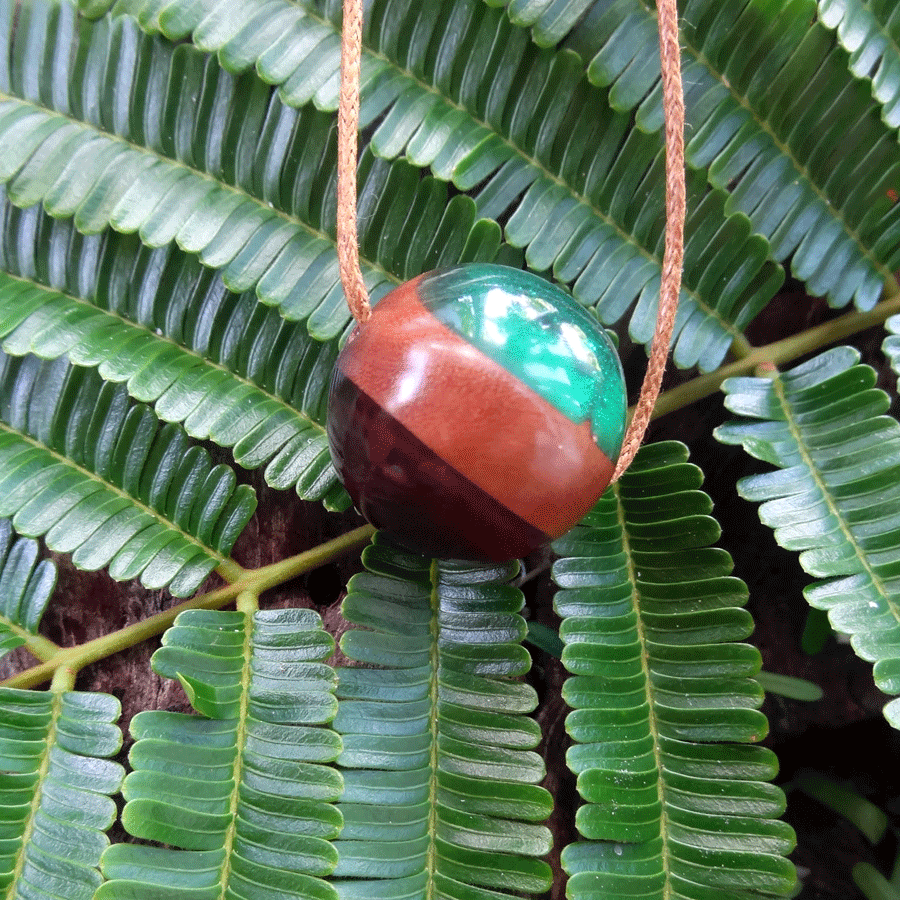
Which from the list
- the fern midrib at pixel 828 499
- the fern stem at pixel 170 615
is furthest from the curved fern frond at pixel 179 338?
the fern midrib at pixel 828 499

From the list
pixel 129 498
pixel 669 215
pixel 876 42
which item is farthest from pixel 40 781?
pixel 876 42

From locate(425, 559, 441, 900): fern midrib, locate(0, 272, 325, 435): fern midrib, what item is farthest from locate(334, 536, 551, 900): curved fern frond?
locate(0, 272, 325, 435): fern midrib

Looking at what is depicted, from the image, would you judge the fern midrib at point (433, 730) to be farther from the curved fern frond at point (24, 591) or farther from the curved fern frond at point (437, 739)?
the curved fern frond at point (24, 591)

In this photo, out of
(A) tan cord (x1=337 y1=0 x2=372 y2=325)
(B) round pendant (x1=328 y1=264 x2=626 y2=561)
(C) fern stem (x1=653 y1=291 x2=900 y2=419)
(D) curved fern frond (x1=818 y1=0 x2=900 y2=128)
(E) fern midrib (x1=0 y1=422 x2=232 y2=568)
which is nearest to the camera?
(B) round pendant (x1=328 y1=264 x2=626 y2=561)

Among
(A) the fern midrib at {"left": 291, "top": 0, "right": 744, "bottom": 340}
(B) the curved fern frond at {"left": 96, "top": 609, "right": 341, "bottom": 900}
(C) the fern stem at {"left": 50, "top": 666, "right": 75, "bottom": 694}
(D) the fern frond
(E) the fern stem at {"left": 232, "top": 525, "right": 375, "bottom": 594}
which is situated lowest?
(B) the curved fern frond at {"left": 96, "top": 609, "right": 341, "bottom": 900}

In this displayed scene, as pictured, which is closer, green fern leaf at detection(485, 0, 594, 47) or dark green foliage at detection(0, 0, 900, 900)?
dark green foliage at detection(0, 0, 900, 900)

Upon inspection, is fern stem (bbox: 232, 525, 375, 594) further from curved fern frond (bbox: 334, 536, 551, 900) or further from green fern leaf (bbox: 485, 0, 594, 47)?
green fern leaf (bbox: 485, 0, 594, 47)

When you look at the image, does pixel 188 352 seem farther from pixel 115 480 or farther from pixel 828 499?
pixel 828 499
